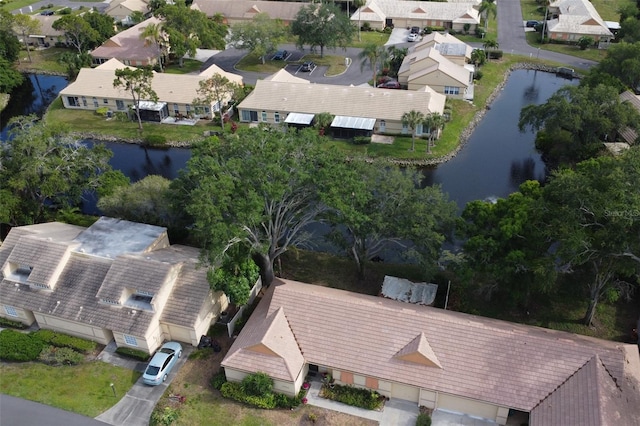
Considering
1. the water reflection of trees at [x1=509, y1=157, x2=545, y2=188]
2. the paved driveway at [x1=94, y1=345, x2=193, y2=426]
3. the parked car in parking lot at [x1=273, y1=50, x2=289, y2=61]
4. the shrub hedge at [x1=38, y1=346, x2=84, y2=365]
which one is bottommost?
the paved driveway at [x1=94, y1=345, x2=193, y2=426]

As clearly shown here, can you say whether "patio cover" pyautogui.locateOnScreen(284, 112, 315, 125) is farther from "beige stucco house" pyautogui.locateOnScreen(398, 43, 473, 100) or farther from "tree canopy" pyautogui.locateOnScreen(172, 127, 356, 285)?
"tree canopy" pyautogui.locateOnScreen(172, 127, 356, 285)

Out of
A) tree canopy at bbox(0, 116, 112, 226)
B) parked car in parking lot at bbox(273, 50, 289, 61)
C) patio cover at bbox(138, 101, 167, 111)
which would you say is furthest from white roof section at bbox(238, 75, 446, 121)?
tree canopy at bbox(0, 116, 112, 226)

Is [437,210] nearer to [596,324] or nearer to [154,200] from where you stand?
[596,324]

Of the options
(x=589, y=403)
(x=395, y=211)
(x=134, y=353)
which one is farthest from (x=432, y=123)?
(x=134, y=353)

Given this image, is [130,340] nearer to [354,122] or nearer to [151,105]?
[354,122]

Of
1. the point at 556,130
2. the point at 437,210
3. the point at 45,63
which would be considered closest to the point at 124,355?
the point at 437,210

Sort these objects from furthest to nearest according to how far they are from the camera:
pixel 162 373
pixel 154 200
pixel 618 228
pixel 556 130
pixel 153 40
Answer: pixel 153 40 < pixel 556 130 < pixel 154 200 < pixel 162 373 < pixel 618 228

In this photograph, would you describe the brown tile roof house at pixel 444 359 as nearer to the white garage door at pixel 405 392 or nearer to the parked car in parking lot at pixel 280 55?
the white garage door at pixel 405 392
